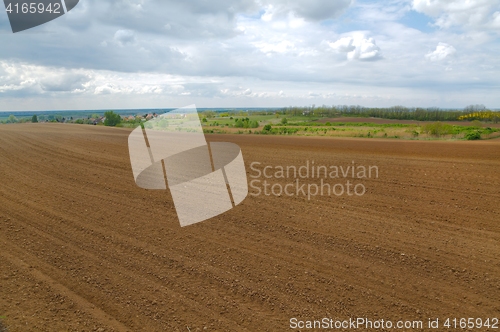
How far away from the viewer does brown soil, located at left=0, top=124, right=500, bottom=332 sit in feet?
14.4

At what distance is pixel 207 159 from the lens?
1479 centimetres

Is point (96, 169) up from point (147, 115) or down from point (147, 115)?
down

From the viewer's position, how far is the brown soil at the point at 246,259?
14.4 feet

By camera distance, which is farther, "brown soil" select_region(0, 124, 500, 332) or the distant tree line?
the distant tree line

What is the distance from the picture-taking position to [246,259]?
5727mm

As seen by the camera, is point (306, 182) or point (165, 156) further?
point (165, 156)

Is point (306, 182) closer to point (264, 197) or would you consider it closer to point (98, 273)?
point (264, 197)

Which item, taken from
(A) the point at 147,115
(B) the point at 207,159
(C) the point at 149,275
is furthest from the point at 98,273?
(A) the point at 147,115

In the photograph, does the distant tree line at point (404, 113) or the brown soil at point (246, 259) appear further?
the distant tree line at point (404, 113)

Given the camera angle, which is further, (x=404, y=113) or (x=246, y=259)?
(x=404, y=113)

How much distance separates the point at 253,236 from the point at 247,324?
2527 mm

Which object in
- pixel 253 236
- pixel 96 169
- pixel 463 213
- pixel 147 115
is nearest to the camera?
pixel 253 236

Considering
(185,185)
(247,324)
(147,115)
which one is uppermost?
(147,115)

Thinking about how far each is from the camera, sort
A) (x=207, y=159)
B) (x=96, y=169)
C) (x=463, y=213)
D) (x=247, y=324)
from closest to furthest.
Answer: (x=247, y=324), (x=463, y=213), (x=96, y=169), (x=207, y=159)
